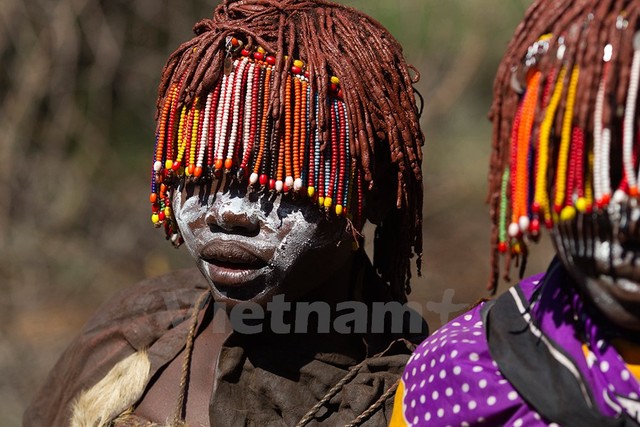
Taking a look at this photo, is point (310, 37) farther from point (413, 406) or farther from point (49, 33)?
point (49, 33)

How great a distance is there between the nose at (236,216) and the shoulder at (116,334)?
0.50 meters

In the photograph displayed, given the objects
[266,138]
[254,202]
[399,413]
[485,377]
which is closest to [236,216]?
[254,202]

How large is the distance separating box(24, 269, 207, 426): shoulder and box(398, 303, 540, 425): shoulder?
35.2 inches

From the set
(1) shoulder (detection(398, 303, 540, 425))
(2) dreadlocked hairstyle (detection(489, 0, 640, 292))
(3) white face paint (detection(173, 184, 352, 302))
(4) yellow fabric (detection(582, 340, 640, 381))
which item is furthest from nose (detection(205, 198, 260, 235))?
(4) yellow fabric (detection(582, 340, 640, 381))

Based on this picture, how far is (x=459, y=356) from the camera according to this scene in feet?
5.19

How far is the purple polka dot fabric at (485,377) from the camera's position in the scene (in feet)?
4.74

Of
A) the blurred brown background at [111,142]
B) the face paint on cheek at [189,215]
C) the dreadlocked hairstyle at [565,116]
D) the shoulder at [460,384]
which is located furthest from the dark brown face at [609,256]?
the blurred brown background at [111,142]

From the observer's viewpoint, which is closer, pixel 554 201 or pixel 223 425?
pixel 554 201

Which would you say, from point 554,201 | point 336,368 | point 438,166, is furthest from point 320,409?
point 438,166

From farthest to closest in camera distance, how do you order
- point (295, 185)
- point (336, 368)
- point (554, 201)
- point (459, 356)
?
1. point (336, 368)
2. point (295, 185)
3. point (459, 356)
4. point (554, 201)

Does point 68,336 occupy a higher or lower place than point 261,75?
lower

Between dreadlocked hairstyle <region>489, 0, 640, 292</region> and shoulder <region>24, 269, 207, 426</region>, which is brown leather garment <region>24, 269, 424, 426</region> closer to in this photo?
shoulder <region>24, 269, 207, 426</region>

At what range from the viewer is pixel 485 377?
1.53 meters

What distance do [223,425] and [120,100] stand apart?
4.02 m
